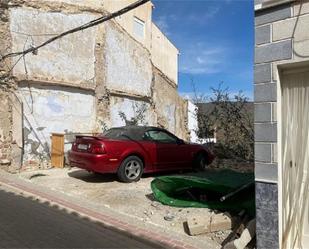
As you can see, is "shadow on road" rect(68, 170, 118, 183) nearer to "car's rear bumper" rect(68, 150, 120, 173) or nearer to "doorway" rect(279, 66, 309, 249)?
"car's rear bumper" rect(68, 150, 120, 173)

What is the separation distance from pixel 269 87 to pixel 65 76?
1115cm

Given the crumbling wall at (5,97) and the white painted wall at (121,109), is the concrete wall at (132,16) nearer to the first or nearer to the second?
the white painted wall at (121,109)

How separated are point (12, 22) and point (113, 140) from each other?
618 cm

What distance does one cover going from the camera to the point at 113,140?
11.7 m

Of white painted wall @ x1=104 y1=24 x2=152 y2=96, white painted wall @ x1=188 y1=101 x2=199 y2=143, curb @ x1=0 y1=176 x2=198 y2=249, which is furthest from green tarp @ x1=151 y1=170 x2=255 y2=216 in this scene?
white painted wall @ x1=188 y1=101 x2=199 y2=143

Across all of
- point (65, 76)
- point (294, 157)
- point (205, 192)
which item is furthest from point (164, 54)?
point (294, 157)

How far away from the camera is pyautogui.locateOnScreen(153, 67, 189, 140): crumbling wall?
72.5ft

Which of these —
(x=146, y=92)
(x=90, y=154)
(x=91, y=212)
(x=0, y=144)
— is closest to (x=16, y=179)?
(x=0, y=144)

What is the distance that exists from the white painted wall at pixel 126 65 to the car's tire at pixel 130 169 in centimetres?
650

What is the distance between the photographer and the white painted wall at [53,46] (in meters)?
15.1

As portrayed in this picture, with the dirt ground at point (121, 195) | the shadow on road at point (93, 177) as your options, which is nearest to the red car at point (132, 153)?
the dirt ground at point (121, 195)

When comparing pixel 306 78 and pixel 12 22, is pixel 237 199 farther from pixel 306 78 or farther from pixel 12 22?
pixel 12 22

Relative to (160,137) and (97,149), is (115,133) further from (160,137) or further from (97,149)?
(160,137)

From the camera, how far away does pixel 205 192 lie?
28.8ft
